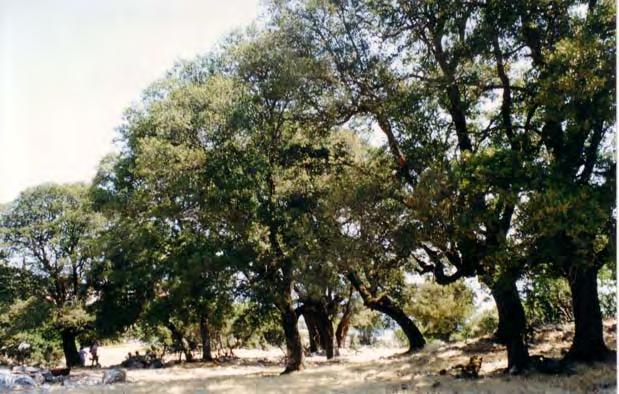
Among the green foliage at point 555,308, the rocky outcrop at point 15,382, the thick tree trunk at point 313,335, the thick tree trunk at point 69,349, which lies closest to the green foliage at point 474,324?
the thick tree trunk at point 313,335

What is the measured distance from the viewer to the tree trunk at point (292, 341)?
13.1m

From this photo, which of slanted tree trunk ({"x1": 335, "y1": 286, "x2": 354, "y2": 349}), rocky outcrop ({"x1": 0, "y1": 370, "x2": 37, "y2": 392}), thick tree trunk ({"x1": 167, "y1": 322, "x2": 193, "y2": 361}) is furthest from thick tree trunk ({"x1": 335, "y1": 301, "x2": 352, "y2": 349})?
rocky outcrop ({"x1": 0, "y1": 370, "x2": 37, "y2": 392})

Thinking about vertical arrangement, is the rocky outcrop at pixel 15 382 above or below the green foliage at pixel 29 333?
below

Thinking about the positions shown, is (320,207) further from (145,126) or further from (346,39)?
(145,126)

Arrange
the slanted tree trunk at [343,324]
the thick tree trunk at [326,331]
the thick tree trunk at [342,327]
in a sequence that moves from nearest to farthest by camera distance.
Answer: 1. the thick tree trunk at [326,331]
2. the slanted tree trunk at [343,324]
3. the thick tree trunk at [342,327]

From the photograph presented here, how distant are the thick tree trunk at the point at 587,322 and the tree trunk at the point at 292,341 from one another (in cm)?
651

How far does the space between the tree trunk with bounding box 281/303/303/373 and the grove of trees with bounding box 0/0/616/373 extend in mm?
37

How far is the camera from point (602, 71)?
643 cm

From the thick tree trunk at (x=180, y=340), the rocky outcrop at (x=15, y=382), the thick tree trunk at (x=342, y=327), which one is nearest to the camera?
the rocky outcrop at (x=15, y=382)

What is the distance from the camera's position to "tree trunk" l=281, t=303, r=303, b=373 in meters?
13.1

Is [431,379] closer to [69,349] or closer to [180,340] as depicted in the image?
[180,340]

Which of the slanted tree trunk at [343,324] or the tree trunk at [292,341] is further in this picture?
the slanted tree trunk at [343,324]

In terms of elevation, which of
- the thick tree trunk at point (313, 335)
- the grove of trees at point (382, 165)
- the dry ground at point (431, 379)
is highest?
the grove of trees at point (382, 165)

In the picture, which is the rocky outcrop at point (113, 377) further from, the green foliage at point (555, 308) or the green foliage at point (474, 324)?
the green foliage at point (474, 324)
